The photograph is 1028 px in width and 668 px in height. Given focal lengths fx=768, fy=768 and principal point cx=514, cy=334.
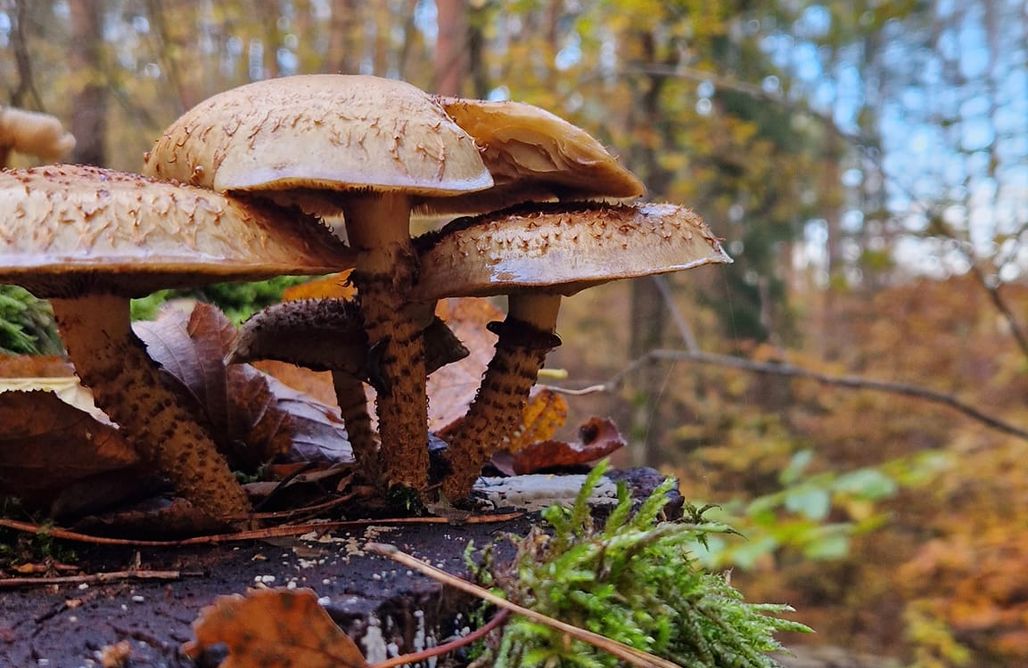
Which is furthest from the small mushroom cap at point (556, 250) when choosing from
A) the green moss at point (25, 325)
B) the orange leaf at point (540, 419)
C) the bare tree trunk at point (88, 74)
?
the bare tree trunk at point (88, 74)

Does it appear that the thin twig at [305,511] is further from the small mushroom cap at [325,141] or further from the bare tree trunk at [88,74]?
the bare tree trunk at [88,74]

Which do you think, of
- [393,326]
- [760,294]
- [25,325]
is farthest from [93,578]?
[760,294]

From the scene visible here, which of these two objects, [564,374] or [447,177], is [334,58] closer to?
[564,374]

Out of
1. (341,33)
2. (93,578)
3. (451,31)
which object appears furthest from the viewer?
(341,33)

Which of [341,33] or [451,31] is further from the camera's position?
[341,33]

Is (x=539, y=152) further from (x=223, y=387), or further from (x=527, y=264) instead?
(x=223, y=387)

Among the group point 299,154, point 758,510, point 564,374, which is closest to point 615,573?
point 299,154
